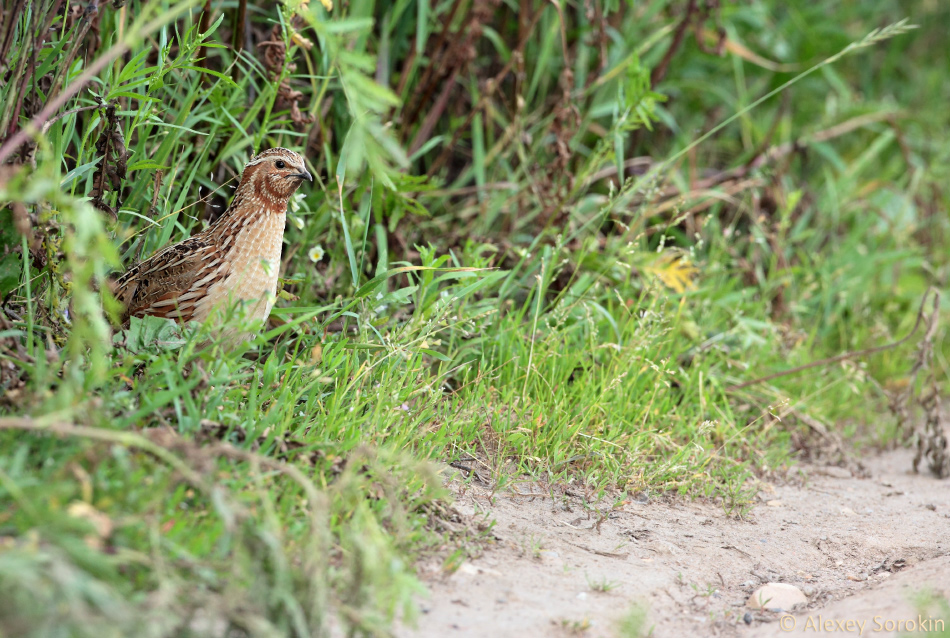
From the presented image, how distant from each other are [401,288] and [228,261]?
3.14 feet

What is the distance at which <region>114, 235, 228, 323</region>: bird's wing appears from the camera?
3410mm

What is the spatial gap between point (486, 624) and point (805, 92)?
5.51 meters

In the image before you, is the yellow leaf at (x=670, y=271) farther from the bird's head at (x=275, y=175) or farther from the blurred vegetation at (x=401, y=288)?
the bird's head at (x=275, y=175)

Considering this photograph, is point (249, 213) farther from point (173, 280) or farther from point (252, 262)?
point (173, 280)

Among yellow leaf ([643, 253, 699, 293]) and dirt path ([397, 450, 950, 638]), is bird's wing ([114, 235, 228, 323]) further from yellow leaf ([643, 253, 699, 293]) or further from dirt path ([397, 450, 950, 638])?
yellow leaf ([643, 253, 699, 293])

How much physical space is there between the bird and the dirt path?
3.75 ft

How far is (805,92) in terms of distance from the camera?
6770 millimetres

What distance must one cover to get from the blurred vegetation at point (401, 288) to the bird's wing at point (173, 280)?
181 mm

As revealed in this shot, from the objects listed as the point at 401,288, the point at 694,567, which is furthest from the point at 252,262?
the point at 694,567

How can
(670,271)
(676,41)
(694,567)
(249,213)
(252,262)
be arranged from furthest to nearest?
(676,41) → (670,271) → (249,213) → (252,262) → (694,567)

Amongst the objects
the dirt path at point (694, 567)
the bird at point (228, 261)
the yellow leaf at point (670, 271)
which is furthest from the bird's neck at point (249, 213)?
the yellow leaf at point (670, 271)

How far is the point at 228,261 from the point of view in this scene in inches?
135

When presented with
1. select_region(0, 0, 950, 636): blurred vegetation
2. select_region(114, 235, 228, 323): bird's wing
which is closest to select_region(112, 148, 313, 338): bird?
select_region(114, 235, 228, 323): bird's wing

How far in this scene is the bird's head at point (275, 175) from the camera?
3582mm
